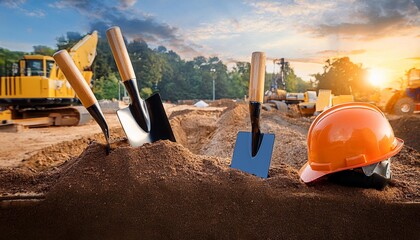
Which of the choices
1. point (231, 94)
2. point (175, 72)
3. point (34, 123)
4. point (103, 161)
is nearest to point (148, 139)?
point (103, 161)

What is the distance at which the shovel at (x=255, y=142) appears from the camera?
2184 mm

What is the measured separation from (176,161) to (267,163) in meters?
0.63

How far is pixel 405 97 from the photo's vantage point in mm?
14602

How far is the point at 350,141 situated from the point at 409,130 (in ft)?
21.7

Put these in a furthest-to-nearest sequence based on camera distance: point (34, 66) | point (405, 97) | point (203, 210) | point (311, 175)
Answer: point (405, 97) < point (34, 66) < point (311, 175) < point (203, 210)

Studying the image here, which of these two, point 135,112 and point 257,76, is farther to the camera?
point 135,112

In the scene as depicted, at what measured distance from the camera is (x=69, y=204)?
1.88m

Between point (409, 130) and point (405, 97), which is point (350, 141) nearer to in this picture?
point (409, 130)

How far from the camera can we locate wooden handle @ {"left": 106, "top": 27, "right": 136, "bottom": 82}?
9.27ft

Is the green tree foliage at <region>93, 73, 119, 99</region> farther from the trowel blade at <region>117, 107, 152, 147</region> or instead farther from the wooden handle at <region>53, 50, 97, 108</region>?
the wooden handle at <region>53, 50, 97, 108</region>

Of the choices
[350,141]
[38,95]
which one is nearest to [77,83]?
[350,141]

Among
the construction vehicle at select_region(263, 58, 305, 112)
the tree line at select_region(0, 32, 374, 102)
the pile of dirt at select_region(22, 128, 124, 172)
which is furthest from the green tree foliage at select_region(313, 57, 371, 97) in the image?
the pile of dirt at select_region(22, 128, 124, 172)

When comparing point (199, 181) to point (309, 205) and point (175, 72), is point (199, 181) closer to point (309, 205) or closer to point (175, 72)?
point (309, 205)

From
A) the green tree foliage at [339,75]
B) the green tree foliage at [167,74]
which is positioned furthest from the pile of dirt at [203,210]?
the green tree foliage at [339,75]
